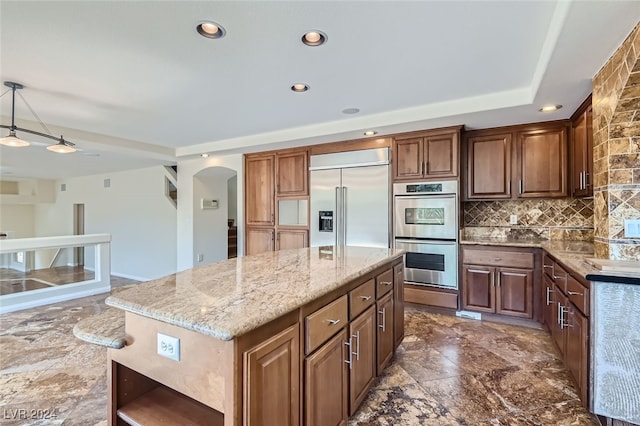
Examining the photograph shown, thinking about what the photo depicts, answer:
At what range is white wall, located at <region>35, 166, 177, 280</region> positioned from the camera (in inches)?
233

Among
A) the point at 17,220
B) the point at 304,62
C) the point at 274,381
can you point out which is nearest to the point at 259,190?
the point at 304,62

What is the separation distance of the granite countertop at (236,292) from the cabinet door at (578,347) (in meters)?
1.23

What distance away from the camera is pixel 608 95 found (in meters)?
2.09

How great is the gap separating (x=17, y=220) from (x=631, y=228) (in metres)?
13.0

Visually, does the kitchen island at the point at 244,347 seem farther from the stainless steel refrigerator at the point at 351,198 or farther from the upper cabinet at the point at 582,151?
the upper cabinet at the point at 582,151

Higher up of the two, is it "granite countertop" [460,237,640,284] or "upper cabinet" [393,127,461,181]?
"upper cabinet" [393,127,461,181]

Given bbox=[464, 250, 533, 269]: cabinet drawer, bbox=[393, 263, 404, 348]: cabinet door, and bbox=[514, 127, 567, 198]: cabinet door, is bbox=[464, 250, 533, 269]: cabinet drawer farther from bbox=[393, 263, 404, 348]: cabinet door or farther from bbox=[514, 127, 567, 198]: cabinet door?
bbox=[393, 263, 404, 348]: cabinet door

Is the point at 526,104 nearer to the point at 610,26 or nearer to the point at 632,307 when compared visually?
the point at 610,26

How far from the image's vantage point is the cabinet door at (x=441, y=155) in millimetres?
3525

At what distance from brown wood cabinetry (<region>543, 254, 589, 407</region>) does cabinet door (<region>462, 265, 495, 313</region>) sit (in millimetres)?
605

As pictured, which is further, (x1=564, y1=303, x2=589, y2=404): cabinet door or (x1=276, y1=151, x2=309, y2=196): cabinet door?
(x1=276, y1=151, x2=309, y2=196): cabinet door

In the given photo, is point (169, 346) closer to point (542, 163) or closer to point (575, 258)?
point (575, 258)

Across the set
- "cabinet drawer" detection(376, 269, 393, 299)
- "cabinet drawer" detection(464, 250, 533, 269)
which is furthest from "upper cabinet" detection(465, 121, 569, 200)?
"cabinet drawer" detection(376, 269, 393, 299)

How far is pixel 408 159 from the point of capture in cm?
381
